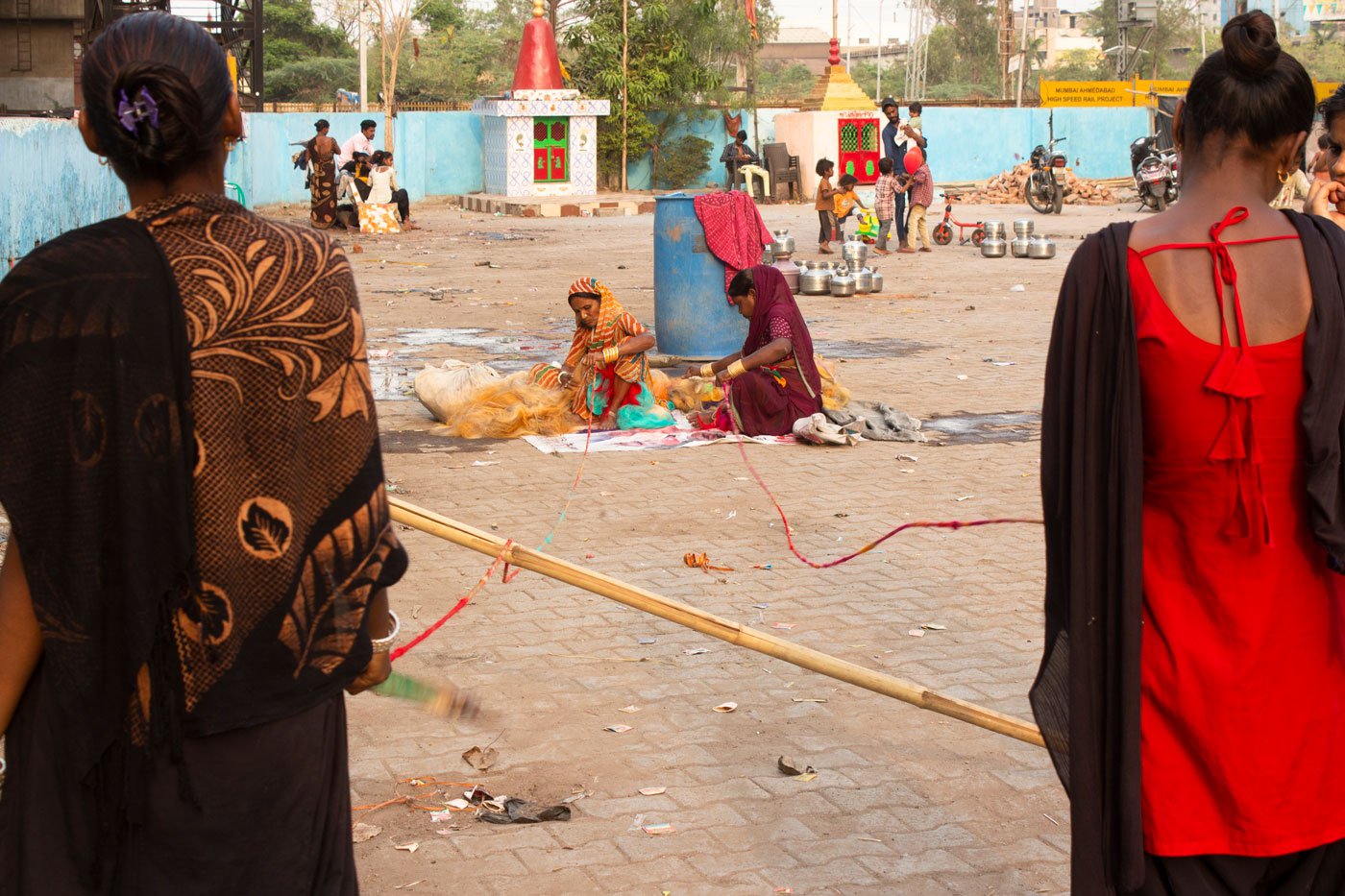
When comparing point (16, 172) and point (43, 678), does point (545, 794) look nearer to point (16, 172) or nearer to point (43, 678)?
point (43, 678)

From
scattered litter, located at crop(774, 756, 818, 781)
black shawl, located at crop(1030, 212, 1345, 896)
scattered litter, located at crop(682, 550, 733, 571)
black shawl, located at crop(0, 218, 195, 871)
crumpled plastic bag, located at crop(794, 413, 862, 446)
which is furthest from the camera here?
crumpled plastic bag, located at crop(794, 413, 862, 446)

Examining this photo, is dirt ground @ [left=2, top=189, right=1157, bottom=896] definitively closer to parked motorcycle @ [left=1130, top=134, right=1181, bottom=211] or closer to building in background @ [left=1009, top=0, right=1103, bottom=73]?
parked motorcycle @ [left=1130, top=134, right=1181, bottom=211]

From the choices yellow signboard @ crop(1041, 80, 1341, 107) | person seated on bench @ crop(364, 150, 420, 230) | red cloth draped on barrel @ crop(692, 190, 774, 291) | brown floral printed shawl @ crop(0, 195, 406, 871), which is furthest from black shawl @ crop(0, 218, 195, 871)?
yellow signboard @ crop(1041, 80, 1341, 107)

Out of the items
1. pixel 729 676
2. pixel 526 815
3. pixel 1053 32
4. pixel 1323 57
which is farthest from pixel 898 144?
pixel 1053 32

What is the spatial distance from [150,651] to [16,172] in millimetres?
13140

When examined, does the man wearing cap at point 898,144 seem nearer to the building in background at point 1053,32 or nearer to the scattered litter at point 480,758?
the scattered litter at point 480,758

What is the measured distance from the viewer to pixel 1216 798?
2.18 meters

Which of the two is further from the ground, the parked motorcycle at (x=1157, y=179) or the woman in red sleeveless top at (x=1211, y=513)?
the parked motorcycle at (x=1157, y=179)

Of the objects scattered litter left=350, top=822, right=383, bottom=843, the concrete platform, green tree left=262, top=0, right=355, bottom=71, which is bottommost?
scattered litter left=350, top=822, right=383, bottom=843

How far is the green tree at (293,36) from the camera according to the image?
46.1 metres

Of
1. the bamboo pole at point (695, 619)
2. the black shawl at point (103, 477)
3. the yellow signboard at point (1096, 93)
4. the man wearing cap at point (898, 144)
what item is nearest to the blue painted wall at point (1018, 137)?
the yellow signboard at point (1096, 93)

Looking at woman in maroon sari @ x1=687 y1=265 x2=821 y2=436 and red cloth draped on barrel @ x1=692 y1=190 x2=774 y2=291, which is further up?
red cloth draped on barrel @ x1=692 y1=190 x2=774 y2=291

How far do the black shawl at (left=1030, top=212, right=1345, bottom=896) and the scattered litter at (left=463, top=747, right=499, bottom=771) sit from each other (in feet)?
6.78

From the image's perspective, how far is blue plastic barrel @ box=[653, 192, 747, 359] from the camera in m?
10.9
